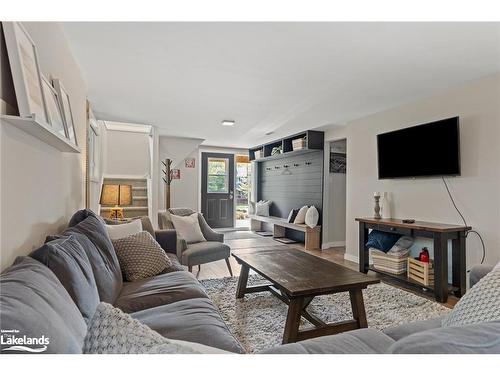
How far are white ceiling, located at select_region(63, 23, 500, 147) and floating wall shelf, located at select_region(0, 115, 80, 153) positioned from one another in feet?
2.78

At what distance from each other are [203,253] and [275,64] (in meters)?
2.02

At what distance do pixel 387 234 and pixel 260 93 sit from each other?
7.49 feet

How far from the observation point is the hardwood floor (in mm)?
3454

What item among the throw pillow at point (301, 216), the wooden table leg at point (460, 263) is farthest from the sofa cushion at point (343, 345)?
the throw pillow at point (301, 216)

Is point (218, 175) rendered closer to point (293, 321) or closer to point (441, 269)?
point (441, 269)

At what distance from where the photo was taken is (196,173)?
21.9ft

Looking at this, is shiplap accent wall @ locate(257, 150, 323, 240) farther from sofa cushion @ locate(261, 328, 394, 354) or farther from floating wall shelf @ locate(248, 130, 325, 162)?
sofa cushion @ locate(261, 328, 394, 354)

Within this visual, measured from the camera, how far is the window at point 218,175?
7.33 metres

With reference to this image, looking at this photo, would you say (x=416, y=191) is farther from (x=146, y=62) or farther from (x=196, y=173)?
(x=196, y=173)

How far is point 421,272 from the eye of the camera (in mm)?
3098

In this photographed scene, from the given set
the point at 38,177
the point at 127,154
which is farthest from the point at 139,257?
the point at 127,154

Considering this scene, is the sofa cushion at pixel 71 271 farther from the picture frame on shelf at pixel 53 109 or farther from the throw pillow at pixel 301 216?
the throw pillow at pixel 301 216

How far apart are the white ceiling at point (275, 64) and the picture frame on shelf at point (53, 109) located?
543 mm
